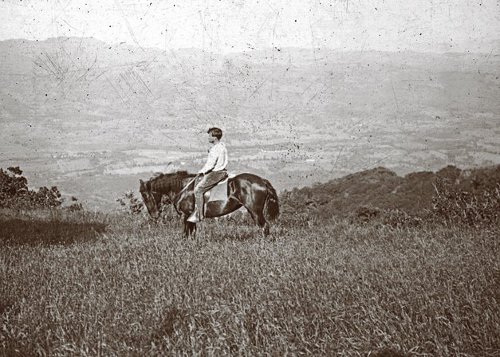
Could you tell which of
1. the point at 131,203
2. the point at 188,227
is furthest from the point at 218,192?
the point at 131,203

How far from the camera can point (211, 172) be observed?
10422 millimetres

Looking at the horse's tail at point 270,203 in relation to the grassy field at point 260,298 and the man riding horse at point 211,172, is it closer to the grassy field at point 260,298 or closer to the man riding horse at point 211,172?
the man riding horse at point 211,172

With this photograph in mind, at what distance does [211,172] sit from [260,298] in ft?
17.4

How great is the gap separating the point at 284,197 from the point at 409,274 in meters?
9.07

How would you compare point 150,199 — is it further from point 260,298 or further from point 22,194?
point 22,194

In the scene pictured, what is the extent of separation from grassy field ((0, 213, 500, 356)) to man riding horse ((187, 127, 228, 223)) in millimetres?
1233

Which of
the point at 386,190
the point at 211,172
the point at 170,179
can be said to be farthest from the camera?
the point at 386,190

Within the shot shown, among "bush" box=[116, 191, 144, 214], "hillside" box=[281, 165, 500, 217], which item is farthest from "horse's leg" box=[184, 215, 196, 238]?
"bush" box=[116, 191, 144, 214]

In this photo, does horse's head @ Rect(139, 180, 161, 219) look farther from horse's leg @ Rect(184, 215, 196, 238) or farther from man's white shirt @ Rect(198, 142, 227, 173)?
man's white shirt @ Rect(198, 142, 227, 173)

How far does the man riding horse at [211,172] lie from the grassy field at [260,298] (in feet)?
4.05

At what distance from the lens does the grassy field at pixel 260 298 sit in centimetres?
414

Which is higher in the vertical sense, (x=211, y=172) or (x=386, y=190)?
(x=211, y=172)

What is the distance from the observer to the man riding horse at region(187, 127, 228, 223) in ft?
33.3

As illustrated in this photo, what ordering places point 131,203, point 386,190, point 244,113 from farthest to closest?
point 244,113
point 131,203
point 386,190
